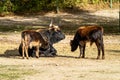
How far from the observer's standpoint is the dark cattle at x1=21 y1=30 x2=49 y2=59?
52.1ft

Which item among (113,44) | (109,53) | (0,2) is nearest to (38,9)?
(0,2)

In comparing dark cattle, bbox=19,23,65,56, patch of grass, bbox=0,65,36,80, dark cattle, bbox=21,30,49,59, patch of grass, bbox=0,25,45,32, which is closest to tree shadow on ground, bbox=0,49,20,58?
dark cattle, bbox=19,23,65,56

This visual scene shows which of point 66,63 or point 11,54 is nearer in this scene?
point 66,63

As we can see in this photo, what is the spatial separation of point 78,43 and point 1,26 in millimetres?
13243

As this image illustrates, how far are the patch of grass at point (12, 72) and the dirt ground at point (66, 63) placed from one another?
0.08 metres

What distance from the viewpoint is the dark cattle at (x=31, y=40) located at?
1589cm

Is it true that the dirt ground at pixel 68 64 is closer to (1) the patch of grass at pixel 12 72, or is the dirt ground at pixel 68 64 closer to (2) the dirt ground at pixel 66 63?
(2) the dirt ground at pixel 66 63

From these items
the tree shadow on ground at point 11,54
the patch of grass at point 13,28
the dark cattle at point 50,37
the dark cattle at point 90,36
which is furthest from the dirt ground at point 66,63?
the patch of grass at point 13,28

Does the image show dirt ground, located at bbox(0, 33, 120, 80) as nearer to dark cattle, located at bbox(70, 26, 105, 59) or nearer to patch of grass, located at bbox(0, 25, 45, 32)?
dark cattle, located at bbox(70, 26, 105, 59)

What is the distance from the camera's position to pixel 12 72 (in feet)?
42.0

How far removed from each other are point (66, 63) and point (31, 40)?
190cm

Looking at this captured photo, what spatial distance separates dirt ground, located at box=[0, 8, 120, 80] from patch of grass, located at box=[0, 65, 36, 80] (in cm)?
8

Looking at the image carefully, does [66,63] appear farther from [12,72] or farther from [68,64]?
[12,72]

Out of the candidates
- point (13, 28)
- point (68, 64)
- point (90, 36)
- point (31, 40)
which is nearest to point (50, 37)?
point (31, 40)
